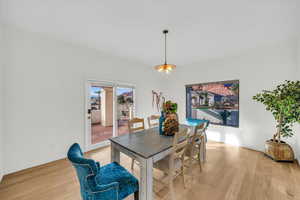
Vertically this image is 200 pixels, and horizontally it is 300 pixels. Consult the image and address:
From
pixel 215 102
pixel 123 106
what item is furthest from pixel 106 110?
pixel 215 102

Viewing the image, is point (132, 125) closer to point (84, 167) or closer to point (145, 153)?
point (145, 153)

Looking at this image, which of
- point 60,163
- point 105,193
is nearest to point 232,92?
point 105,193

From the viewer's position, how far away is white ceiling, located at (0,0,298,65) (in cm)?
162

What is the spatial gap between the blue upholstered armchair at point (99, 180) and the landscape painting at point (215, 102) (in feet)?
11.1

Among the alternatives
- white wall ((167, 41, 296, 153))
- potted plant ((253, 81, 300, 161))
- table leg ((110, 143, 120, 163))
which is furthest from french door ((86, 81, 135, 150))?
potted plant ((253, 81, 300, 161))

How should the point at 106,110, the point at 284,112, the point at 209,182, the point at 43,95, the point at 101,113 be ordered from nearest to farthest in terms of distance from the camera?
the point at 209,182, the point at 284,112, the point at 43,95, the point at 101,113, the point at 106,110

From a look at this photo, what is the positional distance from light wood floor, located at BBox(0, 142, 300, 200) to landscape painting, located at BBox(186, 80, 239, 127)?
1.28m

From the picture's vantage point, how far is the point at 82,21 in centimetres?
195

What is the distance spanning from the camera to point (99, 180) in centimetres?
127

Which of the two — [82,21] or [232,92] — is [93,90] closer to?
[82,21]

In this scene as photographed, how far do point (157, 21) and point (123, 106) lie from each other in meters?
2.59

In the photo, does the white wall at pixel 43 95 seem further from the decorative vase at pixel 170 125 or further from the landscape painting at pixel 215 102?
the landscape painting at pixel 215 102

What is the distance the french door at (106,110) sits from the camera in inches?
120

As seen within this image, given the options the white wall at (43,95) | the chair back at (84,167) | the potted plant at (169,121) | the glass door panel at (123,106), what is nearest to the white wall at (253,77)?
the potted plant at (169,121)
